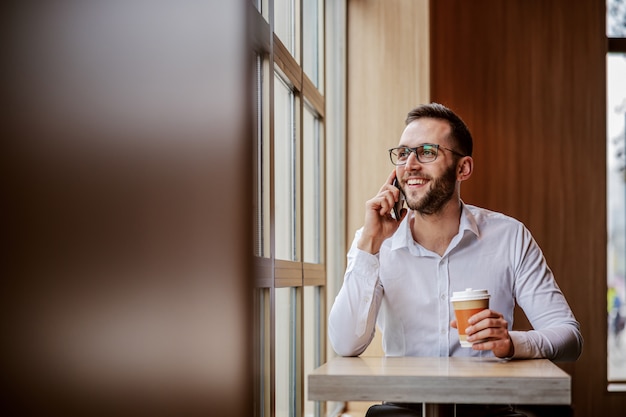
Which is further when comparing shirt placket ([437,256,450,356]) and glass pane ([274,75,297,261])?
glass pane ([274,75,297,261])

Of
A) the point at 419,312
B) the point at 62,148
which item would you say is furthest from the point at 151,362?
the point at 419,312

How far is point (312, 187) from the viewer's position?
364 cm

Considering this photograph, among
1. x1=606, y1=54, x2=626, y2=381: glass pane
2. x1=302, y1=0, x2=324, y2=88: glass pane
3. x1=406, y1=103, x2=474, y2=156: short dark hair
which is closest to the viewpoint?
x1=406, y1=103, x2=474, y2=156: short dark hair

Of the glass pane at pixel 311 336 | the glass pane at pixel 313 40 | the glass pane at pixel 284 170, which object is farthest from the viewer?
the glass pane at pixel 313 40

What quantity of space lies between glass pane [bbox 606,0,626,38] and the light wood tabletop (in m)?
4.29

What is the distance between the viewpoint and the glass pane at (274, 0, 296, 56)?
8.89 feet

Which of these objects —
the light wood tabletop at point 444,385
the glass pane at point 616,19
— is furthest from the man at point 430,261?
the glass pane at point 616,19

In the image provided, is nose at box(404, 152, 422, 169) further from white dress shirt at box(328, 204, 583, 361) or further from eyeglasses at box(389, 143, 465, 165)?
white dress shirt at box(328, 204, 583, 361)

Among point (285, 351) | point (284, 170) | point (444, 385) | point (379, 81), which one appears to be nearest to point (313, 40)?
point (379, 81)

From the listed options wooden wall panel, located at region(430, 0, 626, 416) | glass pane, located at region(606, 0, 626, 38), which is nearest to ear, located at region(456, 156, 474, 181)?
wooden wall panel, located at region(430, 0, 626, 416)

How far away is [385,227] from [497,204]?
3.17 metres

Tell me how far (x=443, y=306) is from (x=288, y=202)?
78 centimetres

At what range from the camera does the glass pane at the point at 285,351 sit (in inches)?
107

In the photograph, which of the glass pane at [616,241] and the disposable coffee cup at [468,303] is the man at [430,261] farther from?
the glass pane at [616,241]
